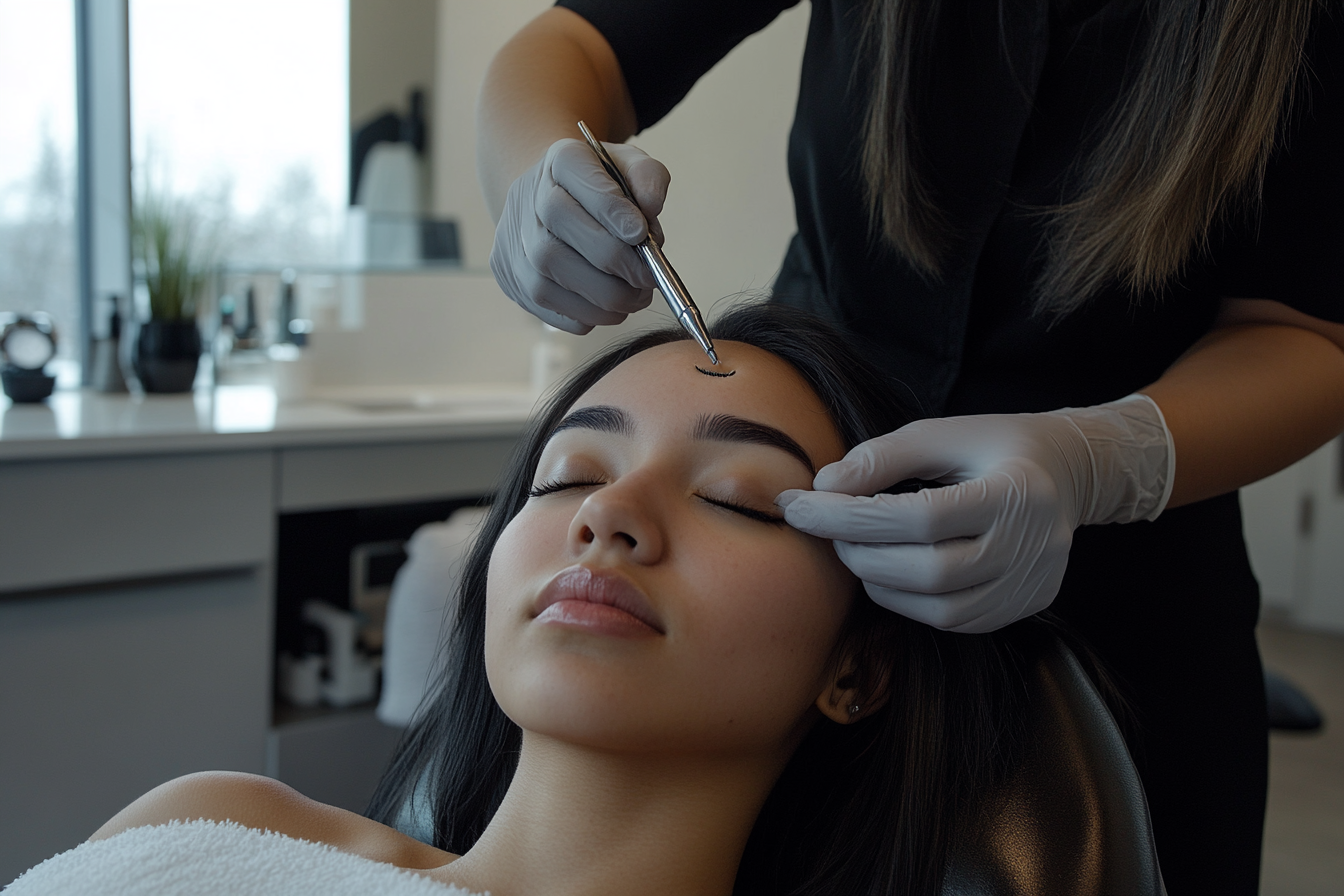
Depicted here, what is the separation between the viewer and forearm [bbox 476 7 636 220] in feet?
3.64

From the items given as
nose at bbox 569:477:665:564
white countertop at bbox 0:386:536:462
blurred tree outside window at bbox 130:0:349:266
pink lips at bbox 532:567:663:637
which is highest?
blurred tree outside window at bbox 130:0:349:266

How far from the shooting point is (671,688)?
808mm

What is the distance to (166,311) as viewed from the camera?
2.34 meters

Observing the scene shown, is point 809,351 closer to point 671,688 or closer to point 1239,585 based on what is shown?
point 671,688

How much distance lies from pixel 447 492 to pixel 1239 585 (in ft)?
5.45

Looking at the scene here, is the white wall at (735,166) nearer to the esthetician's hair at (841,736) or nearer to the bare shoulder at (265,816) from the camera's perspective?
the esthetician's hair at (841,736)

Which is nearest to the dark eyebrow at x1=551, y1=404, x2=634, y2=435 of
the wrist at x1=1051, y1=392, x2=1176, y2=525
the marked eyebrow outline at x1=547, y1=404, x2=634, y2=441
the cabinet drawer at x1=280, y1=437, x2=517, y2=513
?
the marked eyebrow outline at x1=547, y1=404, x2=634, y2=441

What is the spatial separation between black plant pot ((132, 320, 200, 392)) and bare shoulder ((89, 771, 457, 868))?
1605 millimetres

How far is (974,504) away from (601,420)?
1.12 feet

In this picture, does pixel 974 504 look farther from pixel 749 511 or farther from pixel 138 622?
pixel 138 622

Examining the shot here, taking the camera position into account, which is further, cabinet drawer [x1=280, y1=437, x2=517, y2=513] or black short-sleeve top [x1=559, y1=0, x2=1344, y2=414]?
cabinet drawer [x1=280, y1=437, x2=517, y2=513]

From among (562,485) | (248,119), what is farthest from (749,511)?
(248,119)

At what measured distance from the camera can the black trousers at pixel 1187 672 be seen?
1011 millimetres

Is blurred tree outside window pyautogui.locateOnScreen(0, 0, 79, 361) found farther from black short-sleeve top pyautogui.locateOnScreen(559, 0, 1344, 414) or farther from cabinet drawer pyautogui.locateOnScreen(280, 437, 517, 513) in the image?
black short-sleeve top pyautogui.locateOnScreen(559, 0, 1344, 414)
